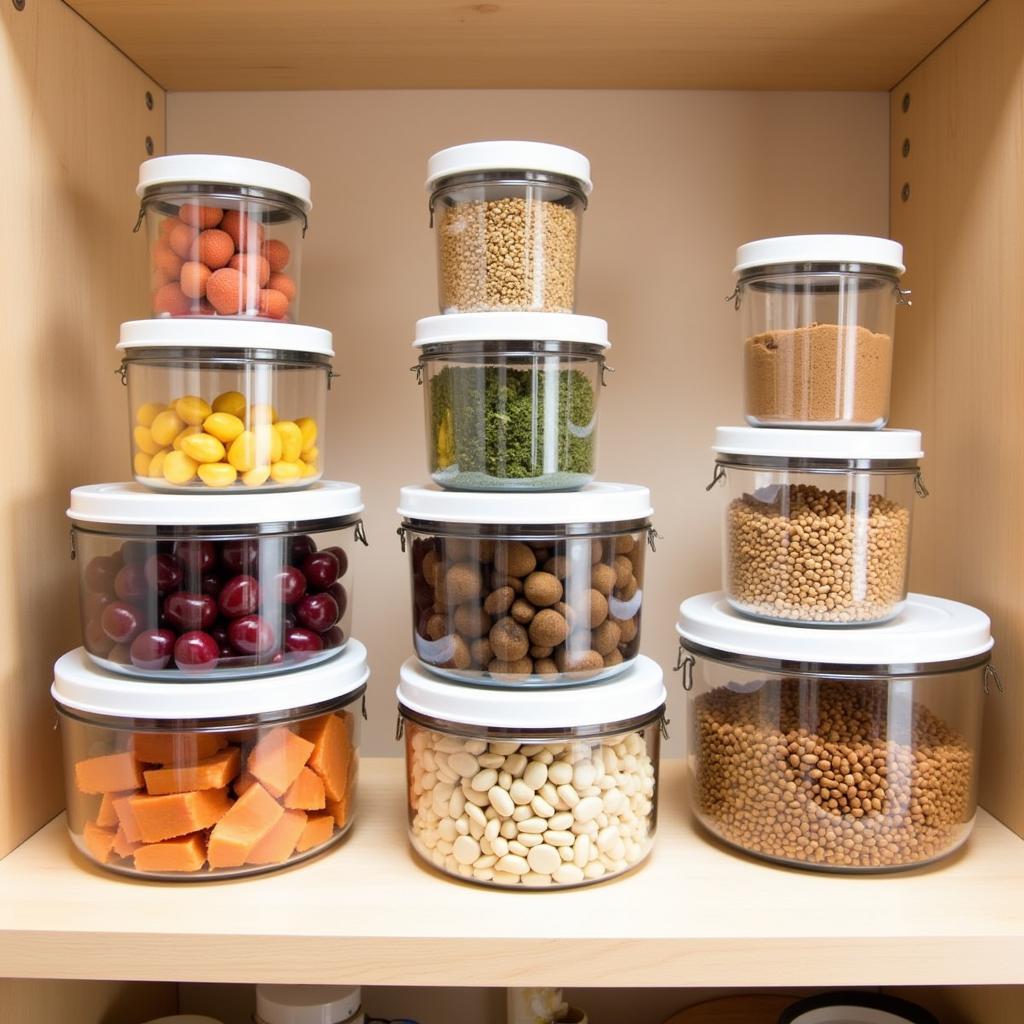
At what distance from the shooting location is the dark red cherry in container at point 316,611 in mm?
908

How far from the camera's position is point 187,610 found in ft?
2.81

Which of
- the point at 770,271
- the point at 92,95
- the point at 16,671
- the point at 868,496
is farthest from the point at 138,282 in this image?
the point at 868,496

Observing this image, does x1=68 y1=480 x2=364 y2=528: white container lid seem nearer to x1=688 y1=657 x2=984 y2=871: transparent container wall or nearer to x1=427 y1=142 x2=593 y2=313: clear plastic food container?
x1=427 y1=142 x2=593 y2=313: clear plastic food container

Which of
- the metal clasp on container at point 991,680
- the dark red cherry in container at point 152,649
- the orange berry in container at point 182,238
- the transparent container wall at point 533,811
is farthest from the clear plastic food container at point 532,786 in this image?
the orange berry in container at point 182,238

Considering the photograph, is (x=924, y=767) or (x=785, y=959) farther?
(x=924, y=767)

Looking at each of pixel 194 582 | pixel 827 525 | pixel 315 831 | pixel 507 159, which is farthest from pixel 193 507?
pixel 827 525

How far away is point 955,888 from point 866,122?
0.84 meters

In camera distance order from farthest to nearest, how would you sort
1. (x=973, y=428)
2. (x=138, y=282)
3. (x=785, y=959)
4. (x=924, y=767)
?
(x=138, y=282), (x=973, y=428), (x=924, y=767), (x=785, y=959)

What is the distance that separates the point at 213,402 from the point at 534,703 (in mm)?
385

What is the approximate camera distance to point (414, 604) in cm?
95

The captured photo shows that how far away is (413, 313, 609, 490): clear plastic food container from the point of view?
2.91 feet

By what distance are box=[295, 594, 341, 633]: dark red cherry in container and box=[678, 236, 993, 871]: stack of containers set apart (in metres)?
0.34

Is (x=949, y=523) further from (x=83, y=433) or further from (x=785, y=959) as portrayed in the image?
(x=83, y=433)

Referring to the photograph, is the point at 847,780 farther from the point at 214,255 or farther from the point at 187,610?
the point at 214,255
